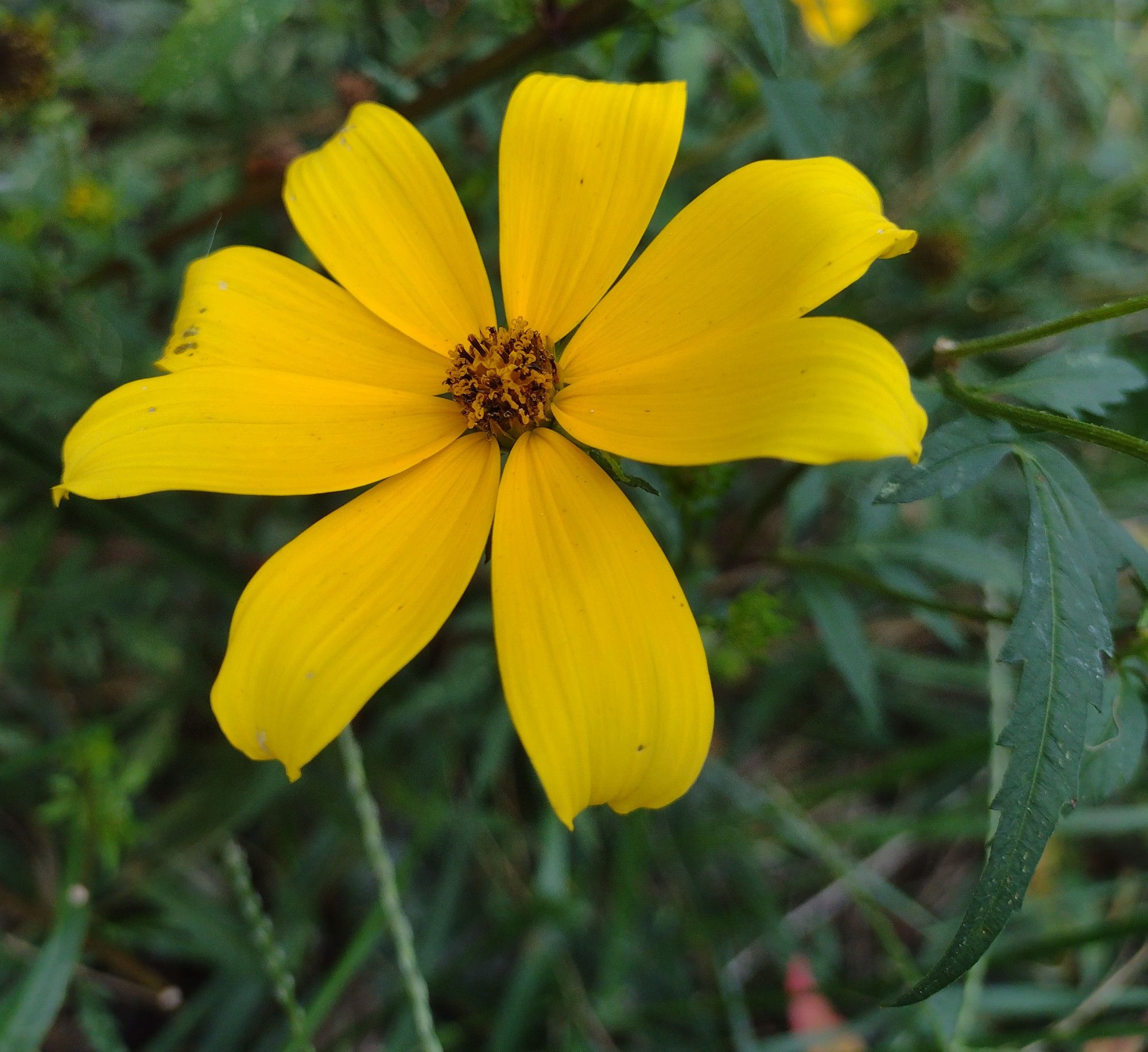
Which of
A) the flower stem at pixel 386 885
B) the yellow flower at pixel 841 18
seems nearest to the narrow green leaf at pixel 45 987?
the flower stem at pixel 386 885

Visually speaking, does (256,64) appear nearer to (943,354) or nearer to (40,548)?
(40,548)

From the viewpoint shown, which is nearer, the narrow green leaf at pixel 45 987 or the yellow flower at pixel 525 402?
the yellow flower at pixel 525 402

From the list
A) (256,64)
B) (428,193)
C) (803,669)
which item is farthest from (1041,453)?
(256,64)

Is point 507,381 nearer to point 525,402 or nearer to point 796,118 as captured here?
point 525,402

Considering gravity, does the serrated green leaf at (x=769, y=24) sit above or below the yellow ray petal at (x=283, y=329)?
above

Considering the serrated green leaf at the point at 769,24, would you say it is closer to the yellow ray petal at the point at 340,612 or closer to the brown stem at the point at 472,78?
the brown stem at the point at 472,78

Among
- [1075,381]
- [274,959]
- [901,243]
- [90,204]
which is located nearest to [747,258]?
[901,243]
